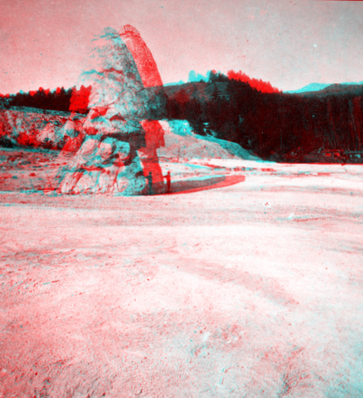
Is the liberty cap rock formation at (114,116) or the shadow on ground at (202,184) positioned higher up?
the liberty cap rock formation at (114,116)

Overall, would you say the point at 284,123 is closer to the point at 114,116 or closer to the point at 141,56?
the point at 141,56

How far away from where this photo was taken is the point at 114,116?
10.7 feet

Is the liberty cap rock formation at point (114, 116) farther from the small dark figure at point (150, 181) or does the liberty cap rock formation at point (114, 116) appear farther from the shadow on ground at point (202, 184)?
the shadow on ground at point (202, 184)

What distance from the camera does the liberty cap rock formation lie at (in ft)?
10.4

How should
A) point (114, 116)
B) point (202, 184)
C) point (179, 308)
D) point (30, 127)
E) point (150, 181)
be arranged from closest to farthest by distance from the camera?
point (179, 308), point (114, 116), point (150, 181), point (202, 184), point (30, 127)

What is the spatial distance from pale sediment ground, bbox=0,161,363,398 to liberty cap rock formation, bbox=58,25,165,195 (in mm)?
1181

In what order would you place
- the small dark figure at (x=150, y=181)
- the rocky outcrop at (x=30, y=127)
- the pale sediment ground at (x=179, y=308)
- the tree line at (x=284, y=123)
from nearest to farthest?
the pale sediment ground at (x=179, y=308) < the small dark figure at (x=150, y=181) < the rocky outcrop at (x=30, y=127) < the tree line at (x=284, y=123)

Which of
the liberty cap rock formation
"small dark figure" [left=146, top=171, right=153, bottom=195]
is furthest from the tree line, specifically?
"small dark figure" [left=146, top=171, right=153, bottom=195]

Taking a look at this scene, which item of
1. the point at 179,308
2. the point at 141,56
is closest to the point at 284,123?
the point at 141,56

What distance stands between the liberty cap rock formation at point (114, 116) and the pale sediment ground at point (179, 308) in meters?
1.18

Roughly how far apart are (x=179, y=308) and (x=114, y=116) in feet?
9.13

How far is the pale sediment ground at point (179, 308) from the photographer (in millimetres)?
727

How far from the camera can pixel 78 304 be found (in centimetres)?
104

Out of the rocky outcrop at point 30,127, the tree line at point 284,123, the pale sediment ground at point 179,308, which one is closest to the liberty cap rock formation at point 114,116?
the rocky outcrop at point 30,127
